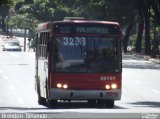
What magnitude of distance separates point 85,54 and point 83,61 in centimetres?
21

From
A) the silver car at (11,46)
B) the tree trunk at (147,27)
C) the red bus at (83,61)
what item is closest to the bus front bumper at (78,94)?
the red bus at (83,61)

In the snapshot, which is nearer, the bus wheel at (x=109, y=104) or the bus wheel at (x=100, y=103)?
the bus wheel at (x=109, y=104)

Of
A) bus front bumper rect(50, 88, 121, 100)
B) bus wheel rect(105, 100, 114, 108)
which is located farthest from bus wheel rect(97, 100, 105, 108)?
bus front bumper rect(50, 88, 121, 100)

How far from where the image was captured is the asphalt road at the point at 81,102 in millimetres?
19438

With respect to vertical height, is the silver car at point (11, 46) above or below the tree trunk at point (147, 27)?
below

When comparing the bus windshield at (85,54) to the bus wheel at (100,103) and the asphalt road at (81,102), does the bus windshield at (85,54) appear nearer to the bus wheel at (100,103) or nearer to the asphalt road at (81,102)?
the asphalt road at (81,102)

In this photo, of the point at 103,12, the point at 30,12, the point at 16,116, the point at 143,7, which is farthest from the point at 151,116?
the point at 30,12

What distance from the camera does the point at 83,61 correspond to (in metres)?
22.9

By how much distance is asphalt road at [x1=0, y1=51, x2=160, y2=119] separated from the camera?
19.4m

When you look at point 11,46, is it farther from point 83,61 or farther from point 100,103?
point 83,61

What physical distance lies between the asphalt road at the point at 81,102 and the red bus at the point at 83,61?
69 centimetres

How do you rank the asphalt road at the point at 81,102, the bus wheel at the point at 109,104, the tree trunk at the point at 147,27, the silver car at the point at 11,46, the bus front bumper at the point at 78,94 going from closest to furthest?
the asphalt road at the point at 81,102
the bus front bumper at the point at 78,94
the bus wheel at the point at 109,104
the tree trunk at the point at 147,27
the silver car at the point at 11,46

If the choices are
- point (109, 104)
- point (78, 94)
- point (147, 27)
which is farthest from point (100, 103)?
→ point (147, 27)

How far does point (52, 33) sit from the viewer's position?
22.8 meters
